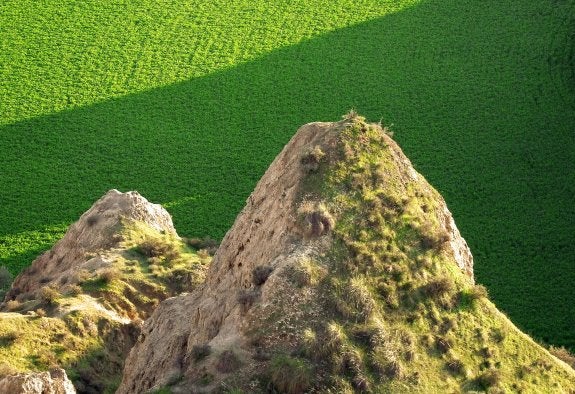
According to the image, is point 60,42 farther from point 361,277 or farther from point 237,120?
point 361,277

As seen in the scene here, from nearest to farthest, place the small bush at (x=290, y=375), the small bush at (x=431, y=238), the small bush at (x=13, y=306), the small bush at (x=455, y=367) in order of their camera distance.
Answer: the small bush at (x=290, y=375) → the small bush at (x=455, y=367) → the small bush at (x=431, y=238) → the small bush at (x=13, y=306)

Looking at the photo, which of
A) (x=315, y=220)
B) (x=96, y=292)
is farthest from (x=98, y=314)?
(x=315, y=220)

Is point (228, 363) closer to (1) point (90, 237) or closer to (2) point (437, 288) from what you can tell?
(2) point (437, 288)

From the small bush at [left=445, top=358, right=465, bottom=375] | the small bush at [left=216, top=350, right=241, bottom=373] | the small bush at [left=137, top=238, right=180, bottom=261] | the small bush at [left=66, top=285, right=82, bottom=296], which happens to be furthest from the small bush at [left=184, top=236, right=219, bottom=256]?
the small bush at [left=445, top=358, right=465, bottom=375]

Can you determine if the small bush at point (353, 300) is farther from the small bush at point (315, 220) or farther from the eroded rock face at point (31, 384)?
the eroded rock face at point (31, 384)

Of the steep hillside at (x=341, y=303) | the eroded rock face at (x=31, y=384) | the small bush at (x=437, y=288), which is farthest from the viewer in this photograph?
the small bush at (x=437, y=288)

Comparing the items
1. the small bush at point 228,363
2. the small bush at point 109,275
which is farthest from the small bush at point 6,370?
the small bush at point 228,363

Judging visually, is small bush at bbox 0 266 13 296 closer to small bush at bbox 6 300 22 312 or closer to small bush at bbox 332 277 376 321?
small bush at bbox 6 300 22 312

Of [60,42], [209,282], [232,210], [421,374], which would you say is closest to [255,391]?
[421,374]
